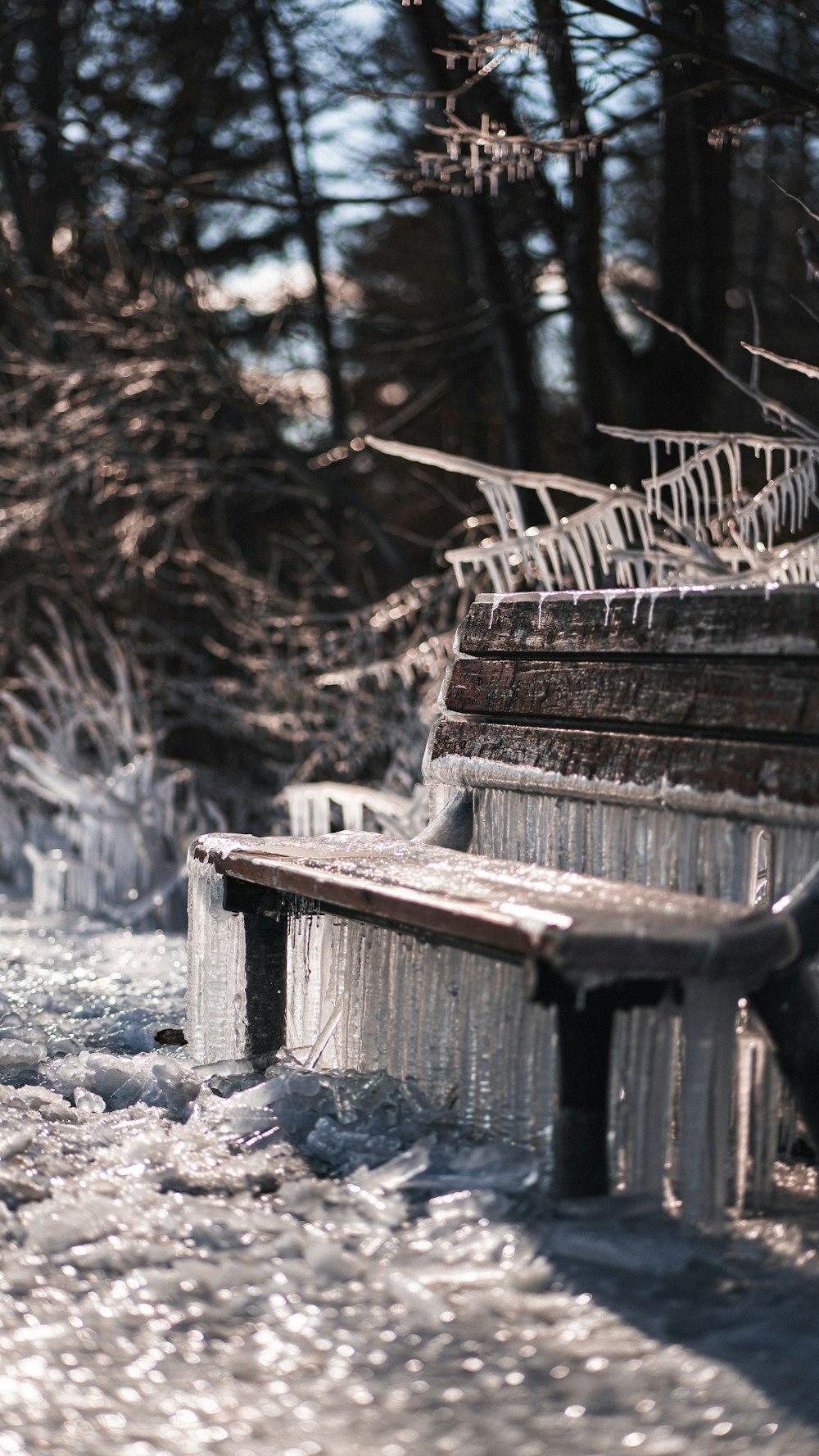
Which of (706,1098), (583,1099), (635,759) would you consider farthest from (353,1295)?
(635,759)

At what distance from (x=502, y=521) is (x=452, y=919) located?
5.46 ft

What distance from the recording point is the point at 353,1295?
186cm

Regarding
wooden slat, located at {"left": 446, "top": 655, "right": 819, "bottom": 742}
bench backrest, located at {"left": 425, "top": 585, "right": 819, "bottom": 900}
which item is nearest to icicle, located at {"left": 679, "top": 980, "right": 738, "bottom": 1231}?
bench backrest, located at {"left": 425, "top": 585, "right": 819, "bottom": 900}

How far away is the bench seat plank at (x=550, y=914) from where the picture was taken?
5.95ft

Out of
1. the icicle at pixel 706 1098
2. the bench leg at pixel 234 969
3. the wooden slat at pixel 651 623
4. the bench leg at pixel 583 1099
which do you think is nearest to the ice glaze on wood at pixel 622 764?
the wooden slat at pixel 651 623

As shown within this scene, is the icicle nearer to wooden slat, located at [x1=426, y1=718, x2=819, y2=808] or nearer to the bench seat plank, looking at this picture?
the bench seat plank

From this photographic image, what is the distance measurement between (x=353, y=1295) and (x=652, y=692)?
1.21 meters

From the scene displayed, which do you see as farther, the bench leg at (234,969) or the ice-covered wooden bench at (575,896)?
the bench leg at (234,969)

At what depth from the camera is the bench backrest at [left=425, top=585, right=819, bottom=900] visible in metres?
2.23

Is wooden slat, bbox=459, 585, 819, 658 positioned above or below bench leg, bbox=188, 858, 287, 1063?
above

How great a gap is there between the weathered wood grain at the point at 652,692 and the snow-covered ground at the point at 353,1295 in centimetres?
78

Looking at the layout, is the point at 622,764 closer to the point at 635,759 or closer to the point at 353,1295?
the point at 635,759

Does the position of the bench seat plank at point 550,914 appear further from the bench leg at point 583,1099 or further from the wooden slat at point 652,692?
the wooden slat at point 652,692

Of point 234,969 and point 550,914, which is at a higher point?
point 550,914
